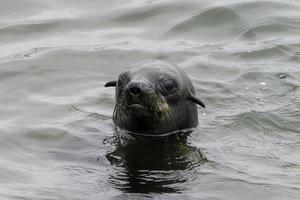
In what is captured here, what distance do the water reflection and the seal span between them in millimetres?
138

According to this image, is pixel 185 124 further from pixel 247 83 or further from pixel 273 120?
pixel 247 83

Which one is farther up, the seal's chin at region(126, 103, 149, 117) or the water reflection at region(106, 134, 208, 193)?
the seal's chin at region(126, 103, 149, 117)

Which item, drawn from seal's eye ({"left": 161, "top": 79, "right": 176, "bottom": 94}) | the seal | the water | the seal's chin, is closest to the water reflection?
the water

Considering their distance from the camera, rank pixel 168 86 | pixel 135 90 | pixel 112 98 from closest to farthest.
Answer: pixel 135 90 → pixel 168 86 → pixel 112 98

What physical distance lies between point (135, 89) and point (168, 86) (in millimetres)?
477

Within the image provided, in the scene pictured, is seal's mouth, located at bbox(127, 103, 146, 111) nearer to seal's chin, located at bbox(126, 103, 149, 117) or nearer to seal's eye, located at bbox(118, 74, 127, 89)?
seal's chin, located at bbox(126, 103, 149, 117)

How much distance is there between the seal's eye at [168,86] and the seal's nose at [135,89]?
0.38 meters

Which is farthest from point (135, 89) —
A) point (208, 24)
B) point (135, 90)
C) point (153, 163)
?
point (208, 24)

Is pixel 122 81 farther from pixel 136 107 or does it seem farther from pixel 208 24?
pixel 208 24

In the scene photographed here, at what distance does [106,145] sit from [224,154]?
103cm

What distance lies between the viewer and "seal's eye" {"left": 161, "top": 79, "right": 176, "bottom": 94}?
23.7 feet

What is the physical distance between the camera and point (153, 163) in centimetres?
675

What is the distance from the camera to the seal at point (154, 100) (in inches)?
275

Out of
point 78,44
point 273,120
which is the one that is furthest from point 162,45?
point 273,120
